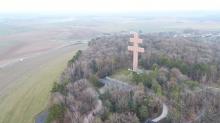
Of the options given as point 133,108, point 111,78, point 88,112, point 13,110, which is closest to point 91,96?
point 88,112

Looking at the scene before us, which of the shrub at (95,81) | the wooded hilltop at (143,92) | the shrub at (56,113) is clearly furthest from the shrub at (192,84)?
the shrub at (56,113)

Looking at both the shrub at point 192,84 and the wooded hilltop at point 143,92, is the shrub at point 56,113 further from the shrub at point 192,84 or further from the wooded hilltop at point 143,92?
the shrub at point 192,84

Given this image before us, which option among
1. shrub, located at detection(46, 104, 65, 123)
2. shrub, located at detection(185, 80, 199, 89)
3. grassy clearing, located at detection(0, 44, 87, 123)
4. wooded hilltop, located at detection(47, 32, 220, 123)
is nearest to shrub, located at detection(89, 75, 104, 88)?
wooded hilltop, located at detection(47, 32, 220, 123)

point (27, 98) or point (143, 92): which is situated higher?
point (143, 92)

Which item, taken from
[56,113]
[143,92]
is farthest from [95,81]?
[56,113]

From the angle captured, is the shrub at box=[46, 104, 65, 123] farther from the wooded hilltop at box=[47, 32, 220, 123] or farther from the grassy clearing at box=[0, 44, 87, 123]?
the grassy clearing at box=[0, 44, 87, 123]

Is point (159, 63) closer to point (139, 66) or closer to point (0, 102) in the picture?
point (139, 66)

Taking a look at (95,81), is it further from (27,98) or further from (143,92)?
(27,98)

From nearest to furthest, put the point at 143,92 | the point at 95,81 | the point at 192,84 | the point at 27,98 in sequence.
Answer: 1. the point at 143,92
2. the point at 192,84
3. the point at 95,81
4. the point at 27,98
